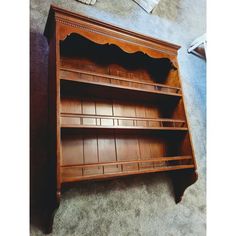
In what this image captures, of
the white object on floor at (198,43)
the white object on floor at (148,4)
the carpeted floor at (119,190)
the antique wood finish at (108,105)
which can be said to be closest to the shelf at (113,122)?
the antique wood finish at (108,105)

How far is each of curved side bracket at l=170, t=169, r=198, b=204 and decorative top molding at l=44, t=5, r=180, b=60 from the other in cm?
90

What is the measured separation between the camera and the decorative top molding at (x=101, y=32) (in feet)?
3.47

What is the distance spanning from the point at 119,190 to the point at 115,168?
7.5 inches

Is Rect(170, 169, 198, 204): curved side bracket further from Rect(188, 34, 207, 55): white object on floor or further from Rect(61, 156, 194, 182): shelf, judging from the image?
Rect(188, 34, 207, 55): white object on floor

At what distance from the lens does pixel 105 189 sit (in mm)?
1260

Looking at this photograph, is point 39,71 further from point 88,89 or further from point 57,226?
point 57,226

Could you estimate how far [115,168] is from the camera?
1.24 meters

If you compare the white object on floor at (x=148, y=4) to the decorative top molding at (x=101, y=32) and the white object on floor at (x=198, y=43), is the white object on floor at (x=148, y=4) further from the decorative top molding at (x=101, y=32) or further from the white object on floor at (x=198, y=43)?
the decorative top molding at (x=101, y=32)

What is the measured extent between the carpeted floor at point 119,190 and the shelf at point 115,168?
124 mm

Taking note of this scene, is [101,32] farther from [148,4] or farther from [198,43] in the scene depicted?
[198,43]

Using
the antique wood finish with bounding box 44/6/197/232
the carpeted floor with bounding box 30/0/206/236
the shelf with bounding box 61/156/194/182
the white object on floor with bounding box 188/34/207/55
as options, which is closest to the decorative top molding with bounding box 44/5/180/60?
the antique wood finish with bounding box 44/6/197/232

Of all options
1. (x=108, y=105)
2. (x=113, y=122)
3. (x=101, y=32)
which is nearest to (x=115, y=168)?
(x=113, y=122)

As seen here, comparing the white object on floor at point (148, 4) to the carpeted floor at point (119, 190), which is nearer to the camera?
the carpeted floor at point (119, 190)
